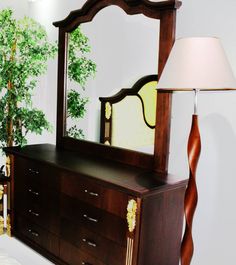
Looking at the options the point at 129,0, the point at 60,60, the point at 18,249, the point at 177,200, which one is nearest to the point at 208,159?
the point at 177,200

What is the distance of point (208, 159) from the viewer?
6.68ft

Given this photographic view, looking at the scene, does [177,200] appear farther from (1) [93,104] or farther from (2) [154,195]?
(1) [93,104]

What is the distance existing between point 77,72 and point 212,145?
4.25 feet

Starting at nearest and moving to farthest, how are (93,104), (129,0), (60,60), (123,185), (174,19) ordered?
(123,185)
(174,19)
(129,0)
(93,104)
(60,60)

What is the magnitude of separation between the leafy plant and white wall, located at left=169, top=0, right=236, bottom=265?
828 millimetres

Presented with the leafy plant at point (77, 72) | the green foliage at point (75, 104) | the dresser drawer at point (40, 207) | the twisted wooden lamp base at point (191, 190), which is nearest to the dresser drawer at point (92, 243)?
the dresser drawer at point (40, 207)

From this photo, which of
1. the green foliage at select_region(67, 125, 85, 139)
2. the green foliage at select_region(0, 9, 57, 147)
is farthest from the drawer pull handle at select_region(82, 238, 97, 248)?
the green foliage at select_region(0, 9, 57, 147)

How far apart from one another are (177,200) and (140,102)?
68cm

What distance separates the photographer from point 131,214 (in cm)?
182

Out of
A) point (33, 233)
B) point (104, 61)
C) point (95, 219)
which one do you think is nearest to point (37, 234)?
point (33, 233)

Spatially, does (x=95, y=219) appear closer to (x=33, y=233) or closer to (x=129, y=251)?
(x=129, y=251)

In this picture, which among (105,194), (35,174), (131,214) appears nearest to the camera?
(131,214)

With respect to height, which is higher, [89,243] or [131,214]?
[131,214]

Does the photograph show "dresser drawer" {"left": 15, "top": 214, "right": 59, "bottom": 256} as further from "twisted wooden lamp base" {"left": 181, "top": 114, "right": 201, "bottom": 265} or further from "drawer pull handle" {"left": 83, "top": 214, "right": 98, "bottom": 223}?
"twisted wooden lamp base" {"left": 181, "top": 114, "right": 201, "bottom": 265}
